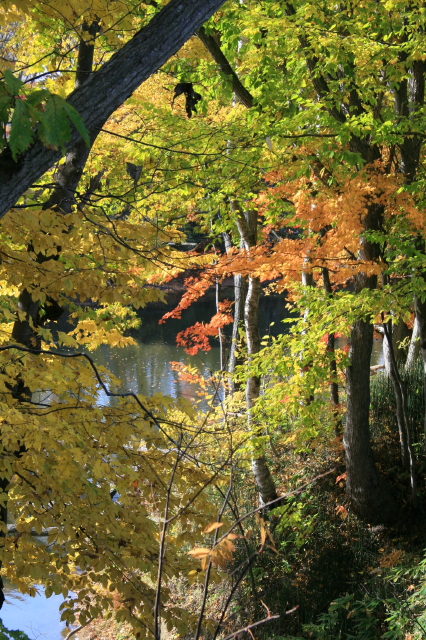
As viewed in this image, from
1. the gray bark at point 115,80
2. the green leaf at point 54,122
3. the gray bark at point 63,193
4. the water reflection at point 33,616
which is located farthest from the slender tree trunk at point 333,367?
the green leaf at point 54,122

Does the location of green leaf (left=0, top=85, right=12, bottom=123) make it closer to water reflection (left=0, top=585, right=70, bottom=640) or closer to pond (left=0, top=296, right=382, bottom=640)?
pond (left=0, top=296, right=382, bottom=640)

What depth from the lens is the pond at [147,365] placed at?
7.77 m

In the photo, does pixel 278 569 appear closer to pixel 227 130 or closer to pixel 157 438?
pixel 157 438

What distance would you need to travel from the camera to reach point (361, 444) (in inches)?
265

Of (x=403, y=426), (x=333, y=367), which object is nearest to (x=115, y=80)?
(x=403, y=426)

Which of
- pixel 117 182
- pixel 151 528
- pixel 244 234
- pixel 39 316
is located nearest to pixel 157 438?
pixel 151 528

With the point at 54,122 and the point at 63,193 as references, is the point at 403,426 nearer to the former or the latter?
the point at 63,193

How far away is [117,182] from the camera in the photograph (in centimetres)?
670

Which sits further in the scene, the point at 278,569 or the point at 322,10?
the point at 278,569

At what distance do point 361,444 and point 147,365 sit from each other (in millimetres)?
14817

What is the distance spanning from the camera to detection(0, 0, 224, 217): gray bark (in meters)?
1.86

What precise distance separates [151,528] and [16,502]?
0.86m

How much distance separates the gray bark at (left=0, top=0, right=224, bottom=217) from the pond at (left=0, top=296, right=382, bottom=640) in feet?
12.9

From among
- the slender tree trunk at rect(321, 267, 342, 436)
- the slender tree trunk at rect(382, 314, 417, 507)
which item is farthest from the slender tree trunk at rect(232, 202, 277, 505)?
the slender tree trunk at rect(382, 314, 417, 507)
